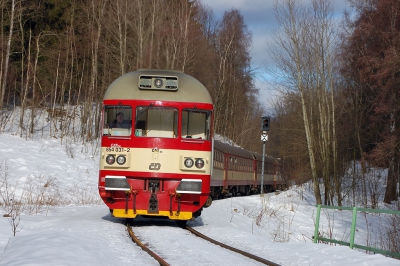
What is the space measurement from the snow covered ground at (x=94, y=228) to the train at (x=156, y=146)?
68cm

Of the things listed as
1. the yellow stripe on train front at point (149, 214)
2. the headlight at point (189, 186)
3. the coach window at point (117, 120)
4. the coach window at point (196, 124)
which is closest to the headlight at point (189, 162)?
the headlight at point (189, 186)

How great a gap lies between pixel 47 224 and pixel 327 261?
565cm

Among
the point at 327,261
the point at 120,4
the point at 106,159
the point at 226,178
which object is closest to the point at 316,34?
the point at 226,178

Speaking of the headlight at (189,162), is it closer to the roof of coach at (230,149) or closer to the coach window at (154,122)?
the coach window at (154,122)

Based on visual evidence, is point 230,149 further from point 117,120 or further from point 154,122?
point 117,120

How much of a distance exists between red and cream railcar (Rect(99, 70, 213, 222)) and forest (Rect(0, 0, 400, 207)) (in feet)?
9.61

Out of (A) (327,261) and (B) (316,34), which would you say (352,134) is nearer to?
(B) (316,34)

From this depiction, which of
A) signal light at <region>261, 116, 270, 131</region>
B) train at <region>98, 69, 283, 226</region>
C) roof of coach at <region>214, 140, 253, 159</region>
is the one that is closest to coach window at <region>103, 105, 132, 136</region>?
train at <region>98, 69, 283, 226</region>

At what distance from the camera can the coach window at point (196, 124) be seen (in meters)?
11.6

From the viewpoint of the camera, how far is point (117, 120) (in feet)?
38.2

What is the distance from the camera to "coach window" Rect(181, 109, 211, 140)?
37.9 ft

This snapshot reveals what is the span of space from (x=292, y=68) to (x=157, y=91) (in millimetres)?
14880

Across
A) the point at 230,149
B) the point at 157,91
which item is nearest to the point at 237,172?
the point at 230,149

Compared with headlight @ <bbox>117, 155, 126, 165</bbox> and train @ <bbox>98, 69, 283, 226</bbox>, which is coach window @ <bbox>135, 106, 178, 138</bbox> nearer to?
train @ <bbox>98, 69, 283, 226</bbox>
